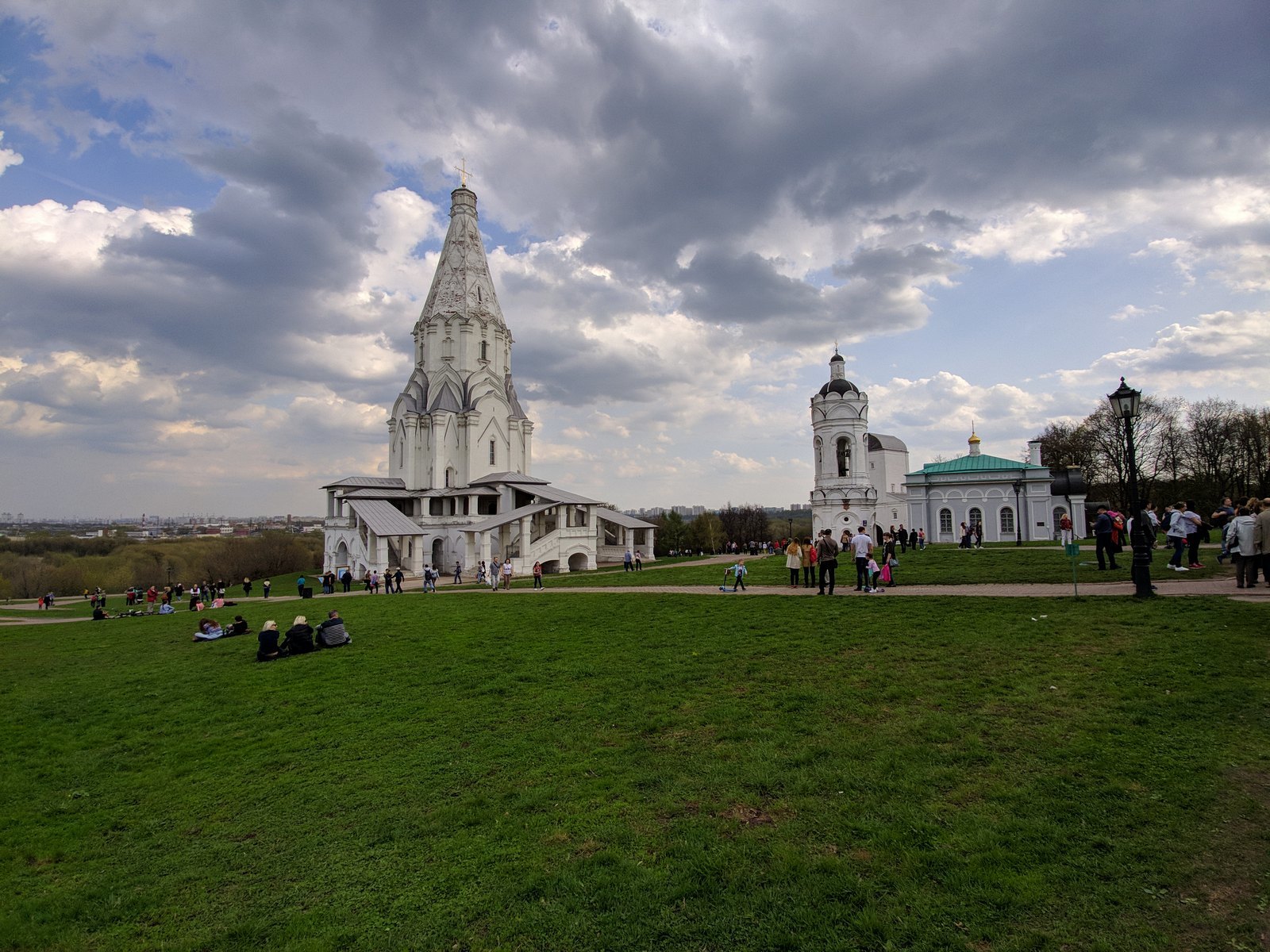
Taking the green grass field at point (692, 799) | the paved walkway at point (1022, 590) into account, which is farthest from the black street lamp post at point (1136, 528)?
the green grass field at point (692, 799)

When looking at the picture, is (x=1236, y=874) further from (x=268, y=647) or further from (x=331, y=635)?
(x=268, y=647)

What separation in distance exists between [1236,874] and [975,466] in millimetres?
42988

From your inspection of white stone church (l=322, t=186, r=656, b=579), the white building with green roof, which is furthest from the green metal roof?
white stone church (l=322, t=186, r=656, b=579)

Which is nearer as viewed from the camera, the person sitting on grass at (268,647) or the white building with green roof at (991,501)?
the person sitting on grass at (268,647)

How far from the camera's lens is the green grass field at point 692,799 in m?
4.12

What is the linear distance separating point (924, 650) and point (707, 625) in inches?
168

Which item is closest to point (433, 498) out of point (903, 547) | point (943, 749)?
point (903, 547)

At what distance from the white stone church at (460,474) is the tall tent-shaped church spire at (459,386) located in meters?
0.08

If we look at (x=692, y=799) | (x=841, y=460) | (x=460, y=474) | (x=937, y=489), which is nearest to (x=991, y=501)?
(x=937, y=489)

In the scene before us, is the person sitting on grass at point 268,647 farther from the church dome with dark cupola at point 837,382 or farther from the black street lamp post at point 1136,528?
the church dome with dark cupola at point 837,382

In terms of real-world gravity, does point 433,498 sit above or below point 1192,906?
above

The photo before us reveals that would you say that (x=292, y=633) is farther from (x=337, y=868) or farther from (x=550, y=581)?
(x=550, y=581)

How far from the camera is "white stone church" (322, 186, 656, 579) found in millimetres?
40062

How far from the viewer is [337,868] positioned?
17.0 ft
